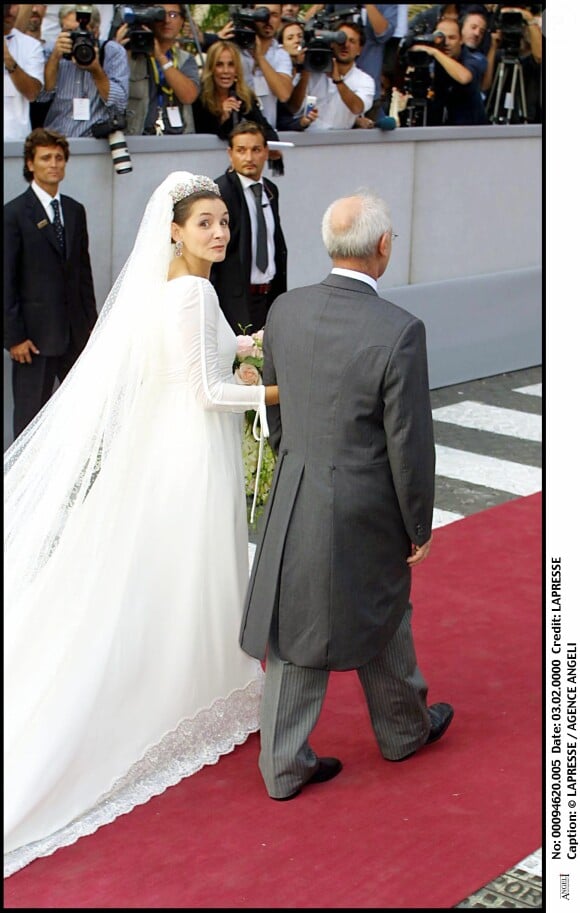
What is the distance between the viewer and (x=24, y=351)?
7.30m

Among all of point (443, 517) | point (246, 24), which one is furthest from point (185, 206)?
point (246, 24)

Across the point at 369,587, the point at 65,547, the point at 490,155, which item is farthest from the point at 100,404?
the point at 490,155

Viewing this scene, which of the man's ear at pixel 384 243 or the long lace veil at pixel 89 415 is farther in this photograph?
the long lace veil at pixel 89 415

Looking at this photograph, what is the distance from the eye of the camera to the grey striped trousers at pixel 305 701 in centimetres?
429

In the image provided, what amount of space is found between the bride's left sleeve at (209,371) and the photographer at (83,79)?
160 inches

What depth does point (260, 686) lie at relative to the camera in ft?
16.0

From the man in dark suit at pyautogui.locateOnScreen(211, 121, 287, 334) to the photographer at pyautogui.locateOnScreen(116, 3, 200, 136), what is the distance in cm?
110

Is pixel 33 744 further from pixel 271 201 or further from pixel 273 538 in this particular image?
pixel 271 201

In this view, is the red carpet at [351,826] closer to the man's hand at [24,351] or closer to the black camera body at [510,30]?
the man's hand at [24,351]

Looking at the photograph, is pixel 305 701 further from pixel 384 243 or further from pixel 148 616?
pixel 384 243

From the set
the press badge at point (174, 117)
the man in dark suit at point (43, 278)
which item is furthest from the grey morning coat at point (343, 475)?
the press badge at point (174, 117)

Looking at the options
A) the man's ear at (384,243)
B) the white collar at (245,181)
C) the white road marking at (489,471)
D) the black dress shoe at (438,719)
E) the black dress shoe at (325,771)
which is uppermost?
the white collar at (245,181)

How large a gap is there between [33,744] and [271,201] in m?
4.60

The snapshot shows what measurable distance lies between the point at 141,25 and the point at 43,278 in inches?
89.3
